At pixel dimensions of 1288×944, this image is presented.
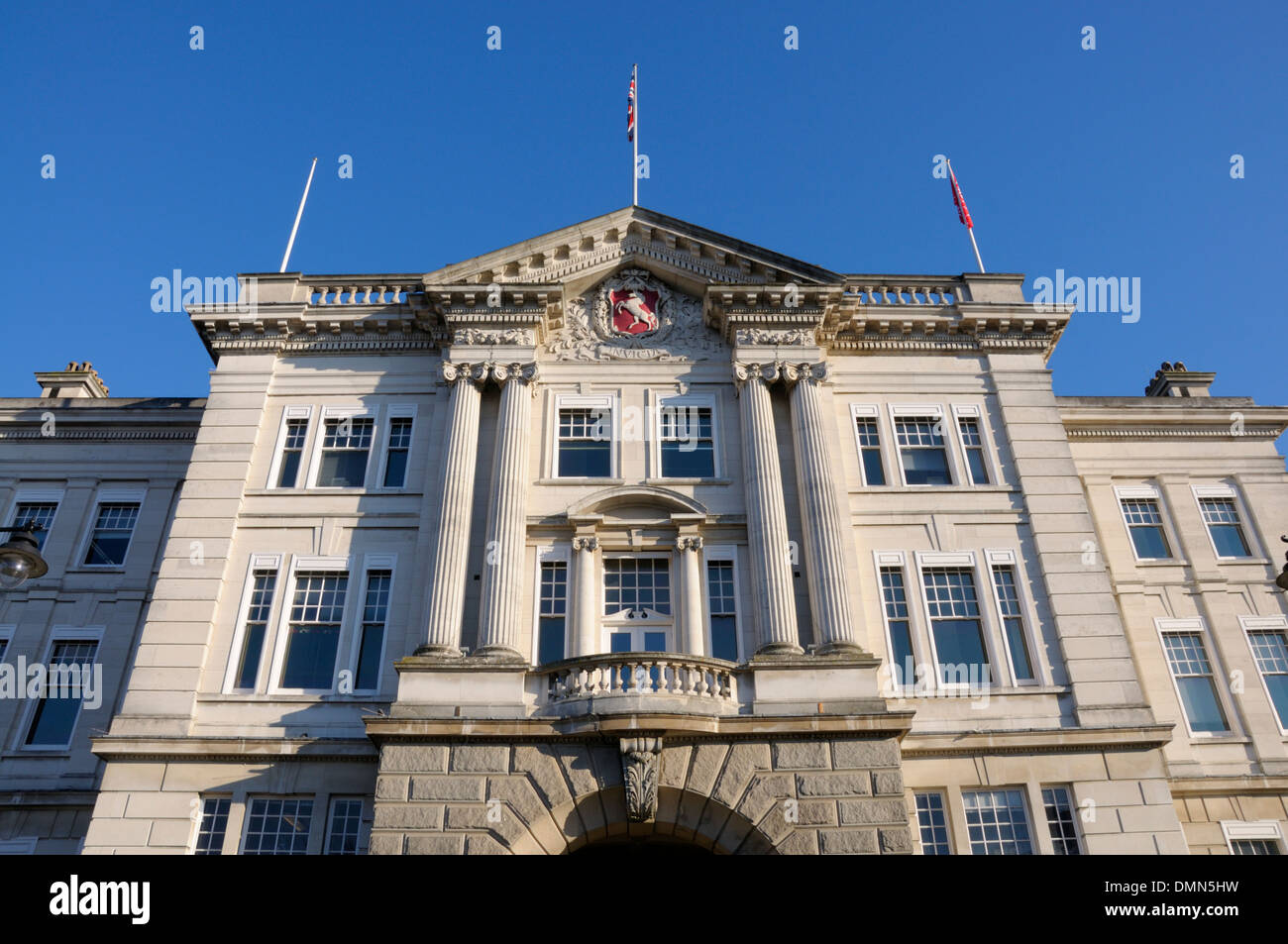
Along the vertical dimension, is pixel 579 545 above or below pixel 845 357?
below

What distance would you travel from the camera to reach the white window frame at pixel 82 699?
977 inches

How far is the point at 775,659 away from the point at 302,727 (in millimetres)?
9732

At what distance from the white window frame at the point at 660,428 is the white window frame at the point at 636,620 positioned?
6.40 feet

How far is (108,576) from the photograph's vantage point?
89.4 feet

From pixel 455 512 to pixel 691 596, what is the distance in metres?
5.56

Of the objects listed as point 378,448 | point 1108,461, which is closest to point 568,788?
point 378,448

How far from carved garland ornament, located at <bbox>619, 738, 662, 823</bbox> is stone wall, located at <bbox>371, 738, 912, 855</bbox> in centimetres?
25

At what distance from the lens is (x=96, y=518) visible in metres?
28.5

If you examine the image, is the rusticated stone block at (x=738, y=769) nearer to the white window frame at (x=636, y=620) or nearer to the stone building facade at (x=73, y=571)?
the white window frame at (x=636, y=620)

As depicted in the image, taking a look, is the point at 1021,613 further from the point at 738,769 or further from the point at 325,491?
the point at 325,491

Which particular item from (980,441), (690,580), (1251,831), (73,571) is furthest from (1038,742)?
(73,571)

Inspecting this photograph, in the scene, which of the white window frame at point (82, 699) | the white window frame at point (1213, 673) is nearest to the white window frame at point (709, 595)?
the white window frame at point (1213, 673)

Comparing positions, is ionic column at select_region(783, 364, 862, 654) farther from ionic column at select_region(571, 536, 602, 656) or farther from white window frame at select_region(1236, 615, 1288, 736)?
white window frame at select_region(1236, 615, 1288, 736)

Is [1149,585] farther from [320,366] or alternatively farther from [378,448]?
[320,366]
